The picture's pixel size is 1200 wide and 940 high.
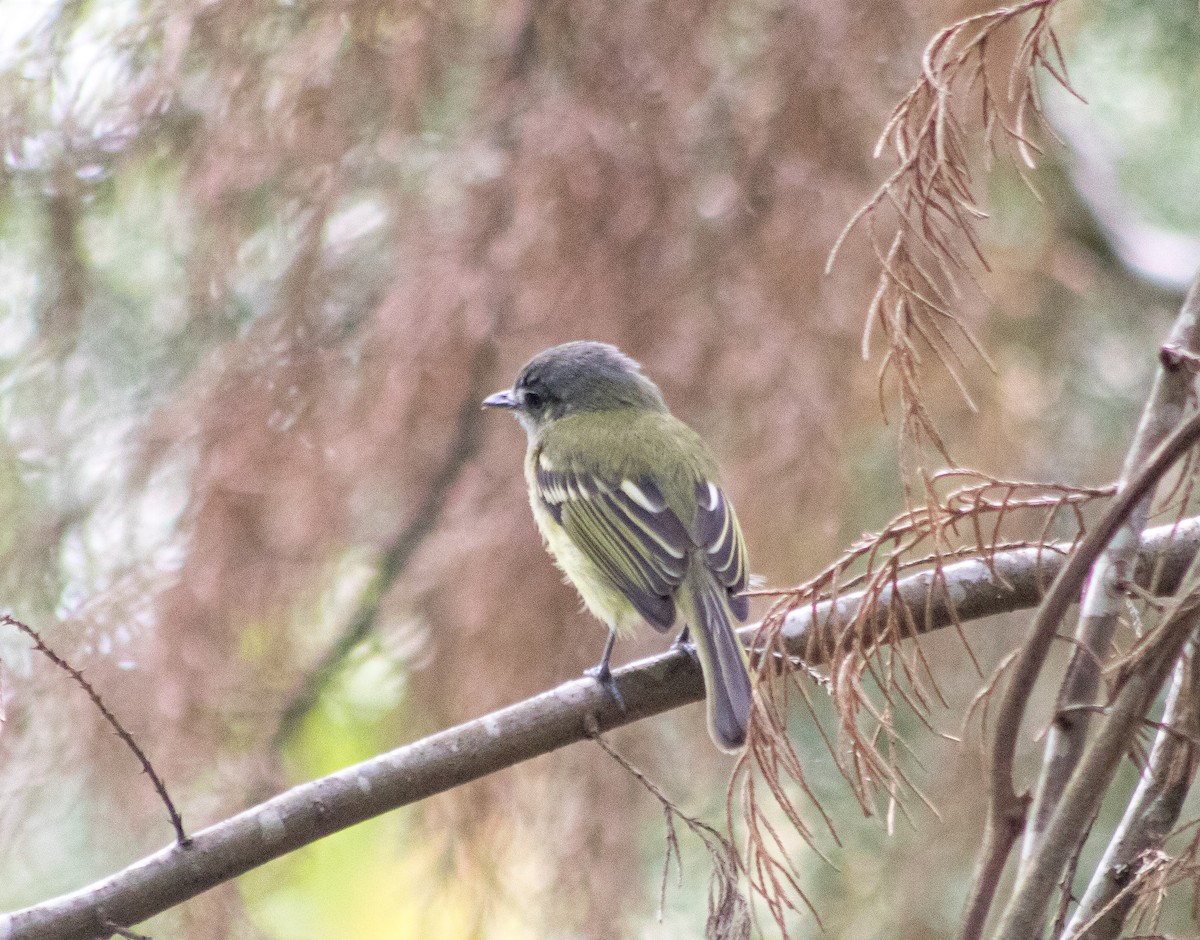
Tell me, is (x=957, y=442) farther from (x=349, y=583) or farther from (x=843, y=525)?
(x=349, y=583)

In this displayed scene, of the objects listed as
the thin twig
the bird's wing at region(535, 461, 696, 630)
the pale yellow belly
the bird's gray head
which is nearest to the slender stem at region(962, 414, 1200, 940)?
the thin twig

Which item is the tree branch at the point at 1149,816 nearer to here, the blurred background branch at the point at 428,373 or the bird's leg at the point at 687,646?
the bird's leg at the point at 687,646

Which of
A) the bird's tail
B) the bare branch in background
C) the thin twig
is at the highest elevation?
the thin twig

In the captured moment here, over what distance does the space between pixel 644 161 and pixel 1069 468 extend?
6.84 ft

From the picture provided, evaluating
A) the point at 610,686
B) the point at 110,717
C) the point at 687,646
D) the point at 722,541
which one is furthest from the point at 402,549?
the point at 110,717

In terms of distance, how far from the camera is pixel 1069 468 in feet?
16.1

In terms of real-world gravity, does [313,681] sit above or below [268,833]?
below

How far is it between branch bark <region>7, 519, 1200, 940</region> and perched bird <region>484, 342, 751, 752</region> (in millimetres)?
253

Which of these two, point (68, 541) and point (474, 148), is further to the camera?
point (68, 541)

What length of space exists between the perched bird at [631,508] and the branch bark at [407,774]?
253 millimetres

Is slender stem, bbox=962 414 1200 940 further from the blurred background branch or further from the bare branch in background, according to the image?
the bare branch in background

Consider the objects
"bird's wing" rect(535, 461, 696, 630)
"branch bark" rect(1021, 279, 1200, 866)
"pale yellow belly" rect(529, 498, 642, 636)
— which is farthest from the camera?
"pale yellow belly" rect(529, 498, 642, 636)

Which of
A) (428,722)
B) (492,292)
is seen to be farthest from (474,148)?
(428,722)

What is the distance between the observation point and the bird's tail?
9.52 ft
